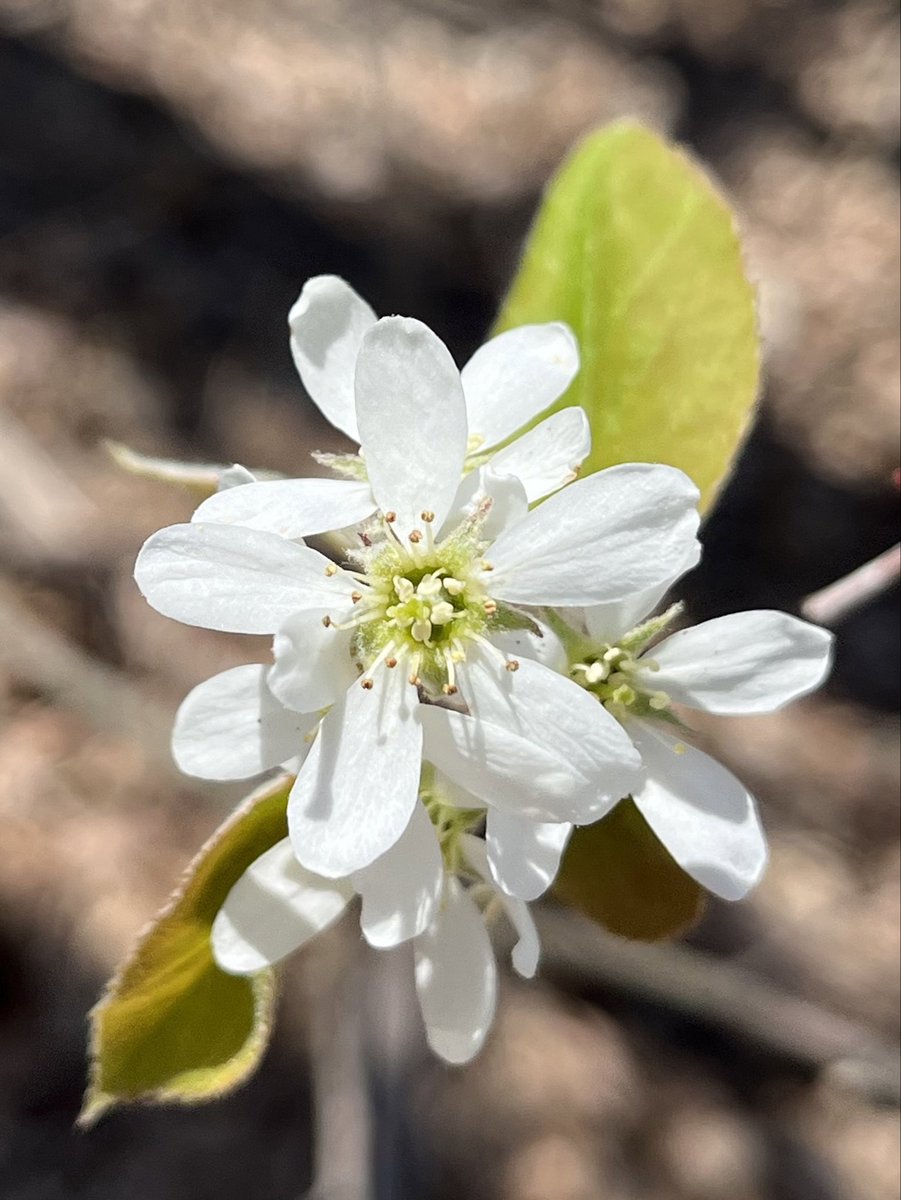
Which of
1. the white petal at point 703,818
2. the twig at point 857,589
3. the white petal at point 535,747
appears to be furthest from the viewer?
the twig at point 857,589

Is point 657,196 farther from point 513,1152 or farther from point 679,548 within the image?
point 513,1152

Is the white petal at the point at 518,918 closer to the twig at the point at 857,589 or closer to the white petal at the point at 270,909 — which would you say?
the white petal at the point at 270,909

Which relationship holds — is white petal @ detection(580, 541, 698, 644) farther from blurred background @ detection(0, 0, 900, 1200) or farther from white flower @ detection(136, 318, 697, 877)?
blurred background @ detection(0, 0, 900, 1200)

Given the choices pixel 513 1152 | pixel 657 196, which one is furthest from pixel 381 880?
pixel 513 1152

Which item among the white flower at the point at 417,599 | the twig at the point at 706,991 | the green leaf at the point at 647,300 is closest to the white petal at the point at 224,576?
the white flower at the point at 417,599

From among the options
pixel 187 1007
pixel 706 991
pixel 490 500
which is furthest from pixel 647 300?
pixel 706 991

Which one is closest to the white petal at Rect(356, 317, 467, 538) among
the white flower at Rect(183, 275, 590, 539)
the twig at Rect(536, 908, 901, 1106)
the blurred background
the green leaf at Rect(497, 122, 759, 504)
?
the white flower at Rect(183, 275, 590, 539)

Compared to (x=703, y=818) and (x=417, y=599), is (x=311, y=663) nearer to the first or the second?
(x=417, y=599)
